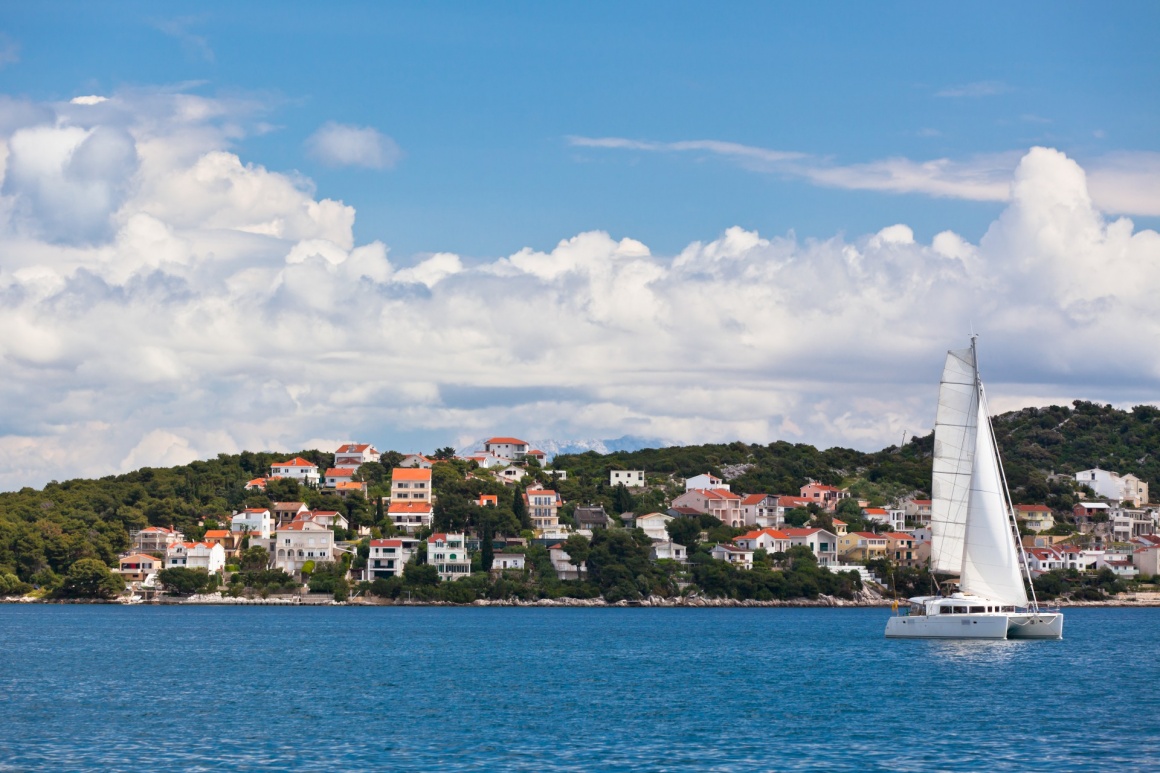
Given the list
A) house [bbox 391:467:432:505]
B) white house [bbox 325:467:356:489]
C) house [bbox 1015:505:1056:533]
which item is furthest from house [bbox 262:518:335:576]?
house [bbox 1015:505:1056:533]

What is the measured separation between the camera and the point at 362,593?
119438 millimetres

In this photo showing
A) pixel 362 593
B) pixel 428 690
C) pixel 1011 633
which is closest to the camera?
pixel 428 690

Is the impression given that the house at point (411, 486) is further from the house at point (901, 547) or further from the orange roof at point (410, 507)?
the house at point (901, 547)

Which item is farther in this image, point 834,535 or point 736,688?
point 834,535

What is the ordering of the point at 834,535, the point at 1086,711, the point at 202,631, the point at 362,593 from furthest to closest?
the point at 834,535 < the point at 362,593 < the point at 202,631 < the point at 1086,711

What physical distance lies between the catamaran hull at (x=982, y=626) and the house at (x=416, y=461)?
93992 millimetres

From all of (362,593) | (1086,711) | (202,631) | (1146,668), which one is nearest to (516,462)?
(362,593)

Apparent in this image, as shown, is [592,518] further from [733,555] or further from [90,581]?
[90,581]

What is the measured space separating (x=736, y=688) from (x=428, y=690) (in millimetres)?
A: 10328

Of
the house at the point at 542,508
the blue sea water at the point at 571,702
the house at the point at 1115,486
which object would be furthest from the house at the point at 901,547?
the blue sea water at the point at 571,702

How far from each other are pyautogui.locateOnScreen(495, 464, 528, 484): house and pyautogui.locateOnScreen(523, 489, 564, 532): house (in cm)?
1414

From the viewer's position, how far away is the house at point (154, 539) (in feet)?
409

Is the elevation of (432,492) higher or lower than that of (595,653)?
higher

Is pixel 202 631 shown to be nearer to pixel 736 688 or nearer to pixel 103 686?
pixel 103 686
